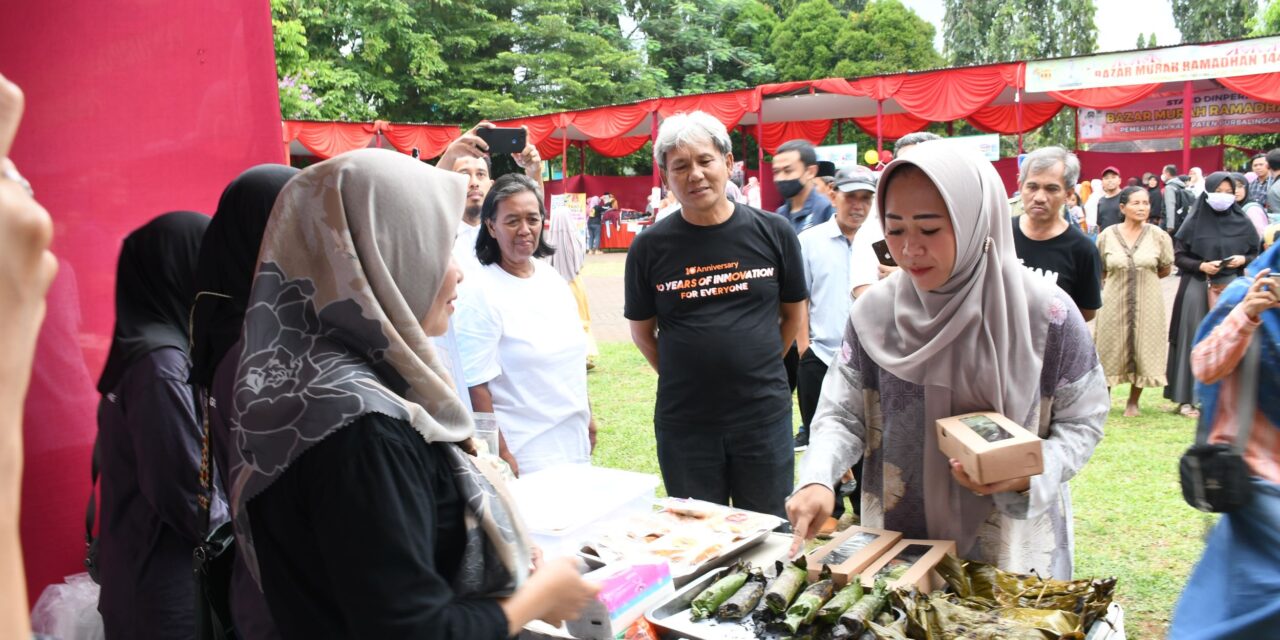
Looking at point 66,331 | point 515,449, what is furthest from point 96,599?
point 515,449

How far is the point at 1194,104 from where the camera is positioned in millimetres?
19453

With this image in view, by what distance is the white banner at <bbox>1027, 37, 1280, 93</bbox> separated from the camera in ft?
45.7

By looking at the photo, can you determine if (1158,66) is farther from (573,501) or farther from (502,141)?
(573,501)

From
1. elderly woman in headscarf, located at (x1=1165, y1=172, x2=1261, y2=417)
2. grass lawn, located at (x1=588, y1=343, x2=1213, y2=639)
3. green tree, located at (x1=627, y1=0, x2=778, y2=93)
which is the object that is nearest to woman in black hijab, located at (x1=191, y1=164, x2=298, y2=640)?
grass lawn, located at (x1=588, y1=343, x2=1213, y2=639)

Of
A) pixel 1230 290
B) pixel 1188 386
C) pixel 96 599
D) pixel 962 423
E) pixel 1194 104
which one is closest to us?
pixel 962 423

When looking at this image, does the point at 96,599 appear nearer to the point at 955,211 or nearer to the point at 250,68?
the point at 250,68

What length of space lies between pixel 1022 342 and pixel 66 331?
2854 mm

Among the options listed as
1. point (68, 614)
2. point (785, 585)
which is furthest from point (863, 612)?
point (68, 614)

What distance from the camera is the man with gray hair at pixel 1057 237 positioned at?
439 cm

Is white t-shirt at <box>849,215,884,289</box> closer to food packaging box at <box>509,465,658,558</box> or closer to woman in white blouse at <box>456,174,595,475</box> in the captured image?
woman in white blouse at <box>456,174,595,475</box>

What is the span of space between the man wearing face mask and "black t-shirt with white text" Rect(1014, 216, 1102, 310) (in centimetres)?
120

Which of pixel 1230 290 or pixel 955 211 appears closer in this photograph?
pixel 955 211

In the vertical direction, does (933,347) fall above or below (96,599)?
above

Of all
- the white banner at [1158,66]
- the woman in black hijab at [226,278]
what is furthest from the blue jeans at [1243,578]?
the white banner at [1158,66]
